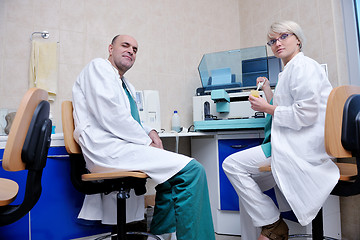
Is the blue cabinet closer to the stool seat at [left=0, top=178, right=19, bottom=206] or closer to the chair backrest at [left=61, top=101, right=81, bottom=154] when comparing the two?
the chair backrest at [left=61, top=101, right=81, bottom=154]

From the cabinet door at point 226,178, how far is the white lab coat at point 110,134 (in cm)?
84

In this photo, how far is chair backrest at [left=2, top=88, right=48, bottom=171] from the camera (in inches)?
35.1

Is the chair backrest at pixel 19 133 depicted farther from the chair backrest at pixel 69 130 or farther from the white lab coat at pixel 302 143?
the white lab coat at pixel 302 143

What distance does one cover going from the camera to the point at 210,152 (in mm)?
2301

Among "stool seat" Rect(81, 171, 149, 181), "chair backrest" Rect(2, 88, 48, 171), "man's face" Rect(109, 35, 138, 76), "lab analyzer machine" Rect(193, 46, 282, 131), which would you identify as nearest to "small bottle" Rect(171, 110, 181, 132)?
"lab analyzer machine" Rect(193, 46, 282, 131)

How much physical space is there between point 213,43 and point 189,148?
1210mm

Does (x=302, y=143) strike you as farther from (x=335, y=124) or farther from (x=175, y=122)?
(x=175, y=122)

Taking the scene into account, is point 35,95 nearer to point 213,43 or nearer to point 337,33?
point 337,33

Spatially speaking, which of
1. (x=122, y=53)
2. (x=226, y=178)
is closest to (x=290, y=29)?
(x=122, y=53)

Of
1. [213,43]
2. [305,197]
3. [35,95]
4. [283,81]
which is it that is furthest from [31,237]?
[213,43]

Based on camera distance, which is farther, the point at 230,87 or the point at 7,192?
the point at 230,87

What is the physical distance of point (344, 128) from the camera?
3.64ft

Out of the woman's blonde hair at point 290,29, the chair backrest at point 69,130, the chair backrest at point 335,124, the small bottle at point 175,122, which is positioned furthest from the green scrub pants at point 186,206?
the small bottle at point 175,122

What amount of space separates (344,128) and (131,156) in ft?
3.17
